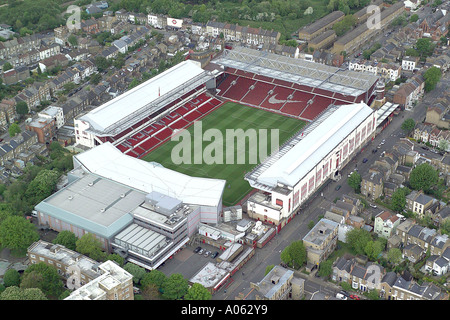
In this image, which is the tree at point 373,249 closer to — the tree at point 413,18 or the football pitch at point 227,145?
the football pitch at point 227,145

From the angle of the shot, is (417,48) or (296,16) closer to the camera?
(417,48)

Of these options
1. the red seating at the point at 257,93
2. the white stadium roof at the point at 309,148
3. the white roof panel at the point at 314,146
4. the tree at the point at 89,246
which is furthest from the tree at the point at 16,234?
the red seating at the point at 257,93

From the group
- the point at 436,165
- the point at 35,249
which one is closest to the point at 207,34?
the point at 436,165

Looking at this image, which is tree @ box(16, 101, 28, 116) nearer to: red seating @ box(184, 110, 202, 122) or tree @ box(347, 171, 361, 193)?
red seating @ box(184, 110, 202, 122)

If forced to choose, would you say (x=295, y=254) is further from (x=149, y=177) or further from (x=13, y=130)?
(x=13, y=130)

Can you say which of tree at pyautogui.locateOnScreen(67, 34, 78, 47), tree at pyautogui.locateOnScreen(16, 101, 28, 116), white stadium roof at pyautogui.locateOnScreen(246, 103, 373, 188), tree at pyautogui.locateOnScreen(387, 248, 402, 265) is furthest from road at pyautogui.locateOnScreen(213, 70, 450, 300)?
tree at pyautogui.locateOnScreen(67, 34, 78, 47)

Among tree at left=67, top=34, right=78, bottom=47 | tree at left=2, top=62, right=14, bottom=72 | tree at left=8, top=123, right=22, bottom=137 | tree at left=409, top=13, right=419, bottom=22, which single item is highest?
tree at left=409, top=13, right=419, bottom=22

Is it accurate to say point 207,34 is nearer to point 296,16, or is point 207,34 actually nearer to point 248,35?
point 248,35
